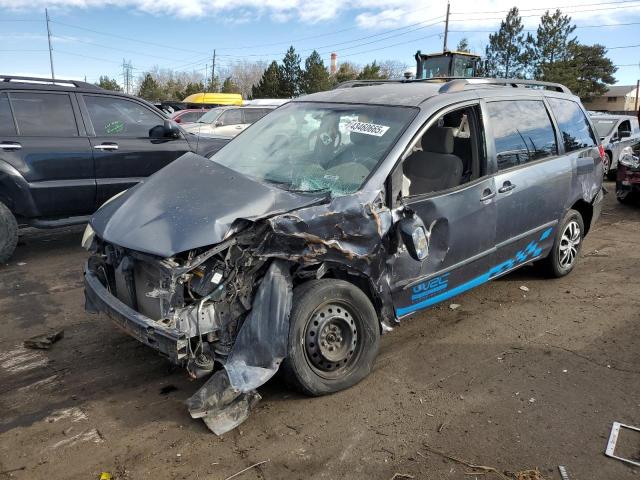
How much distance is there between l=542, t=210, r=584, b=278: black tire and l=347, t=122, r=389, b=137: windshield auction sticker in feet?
7.97

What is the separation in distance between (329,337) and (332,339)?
3 centimetres

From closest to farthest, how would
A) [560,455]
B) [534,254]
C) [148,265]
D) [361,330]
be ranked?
1. [560,455]
2. [148,265]
3. [361,330]
4. [534,254]

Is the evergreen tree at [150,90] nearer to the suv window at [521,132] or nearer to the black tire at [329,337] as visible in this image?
the suv window at [521,132]

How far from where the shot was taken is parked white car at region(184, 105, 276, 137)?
15695mm

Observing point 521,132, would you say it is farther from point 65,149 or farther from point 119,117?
point 65,149

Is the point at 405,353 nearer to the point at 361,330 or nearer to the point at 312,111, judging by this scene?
the point at 361,330

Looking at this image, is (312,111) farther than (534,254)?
No

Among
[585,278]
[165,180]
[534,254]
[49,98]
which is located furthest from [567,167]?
[49,98]

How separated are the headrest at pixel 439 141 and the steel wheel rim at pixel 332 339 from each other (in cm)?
157

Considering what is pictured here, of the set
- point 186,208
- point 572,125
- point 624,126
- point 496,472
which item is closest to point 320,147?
point 186,208

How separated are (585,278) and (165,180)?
176 inches

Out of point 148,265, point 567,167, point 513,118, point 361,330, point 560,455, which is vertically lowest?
point 560,455

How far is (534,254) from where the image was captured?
196 inches

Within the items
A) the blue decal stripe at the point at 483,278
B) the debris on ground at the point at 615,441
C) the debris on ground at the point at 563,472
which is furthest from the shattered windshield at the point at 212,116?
the debris on ground at the point at 563,472
